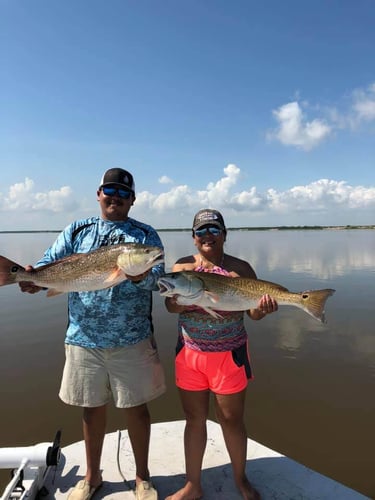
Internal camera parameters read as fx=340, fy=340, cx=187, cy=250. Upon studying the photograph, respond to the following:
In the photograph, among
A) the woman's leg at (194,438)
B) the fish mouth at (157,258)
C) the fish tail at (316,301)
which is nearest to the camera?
the fish mouth at (157,258)

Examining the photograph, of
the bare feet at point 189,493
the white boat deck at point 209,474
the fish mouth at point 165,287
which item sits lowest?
the white boat deck at point 209,474

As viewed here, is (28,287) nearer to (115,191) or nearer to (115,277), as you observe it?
(115,277)

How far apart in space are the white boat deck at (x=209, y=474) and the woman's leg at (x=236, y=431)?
140mm

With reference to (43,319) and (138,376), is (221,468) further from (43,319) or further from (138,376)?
(43,319)

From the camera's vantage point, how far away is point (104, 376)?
3.68 m

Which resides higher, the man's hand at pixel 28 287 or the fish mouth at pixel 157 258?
the fish mouth at pixel 157 258

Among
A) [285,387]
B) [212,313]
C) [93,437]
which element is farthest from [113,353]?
[285,387]

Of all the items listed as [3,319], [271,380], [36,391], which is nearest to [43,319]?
[3,319]

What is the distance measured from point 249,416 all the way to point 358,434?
187cm

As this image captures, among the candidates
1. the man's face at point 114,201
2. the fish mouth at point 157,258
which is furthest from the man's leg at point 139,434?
the man's face at point 114,201

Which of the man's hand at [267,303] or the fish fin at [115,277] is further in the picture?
the man's hand at [267,303]

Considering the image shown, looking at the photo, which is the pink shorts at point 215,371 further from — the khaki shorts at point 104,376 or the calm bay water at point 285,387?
the calm bay water at point 285,387

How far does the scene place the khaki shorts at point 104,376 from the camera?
3.62 m

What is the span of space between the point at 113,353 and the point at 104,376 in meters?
0.29
